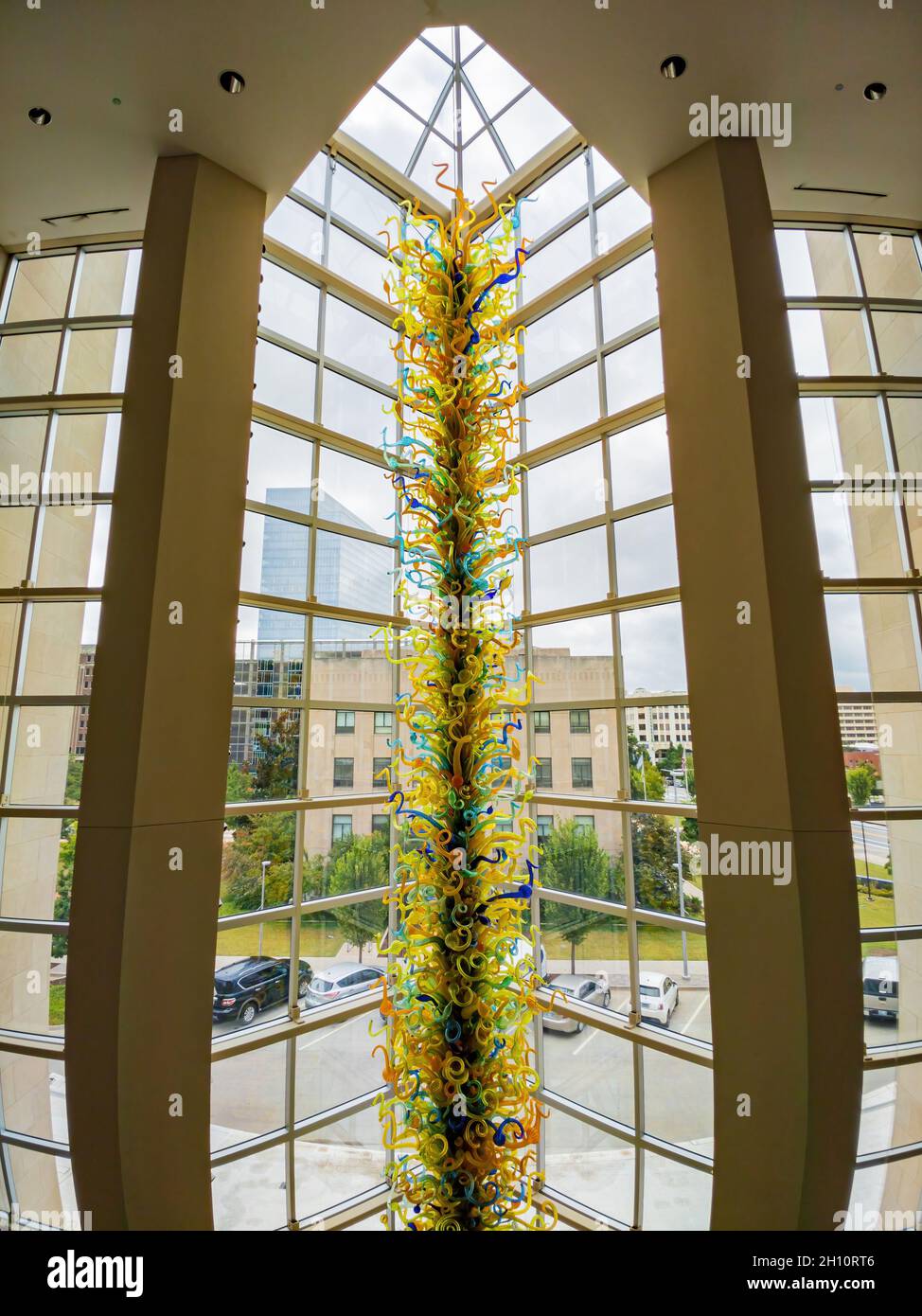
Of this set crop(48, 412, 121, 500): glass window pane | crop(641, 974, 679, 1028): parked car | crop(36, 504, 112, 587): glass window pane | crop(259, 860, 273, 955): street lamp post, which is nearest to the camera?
crop(36, 504, 112, 587): glass window pane

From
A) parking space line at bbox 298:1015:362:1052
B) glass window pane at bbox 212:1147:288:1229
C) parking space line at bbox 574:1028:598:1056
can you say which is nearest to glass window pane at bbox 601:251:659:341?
parking space line at bbox 574:1028:598:1056

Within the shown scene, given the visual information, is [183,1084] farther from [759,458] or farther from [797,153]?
[797,153]

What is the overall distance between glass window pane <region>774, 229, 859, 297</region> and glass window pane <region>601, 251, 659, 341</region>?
0.91 meters

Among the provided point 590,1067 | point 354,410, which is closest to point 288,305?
point 354,410

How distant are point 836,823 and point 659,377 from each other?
11.3 feet

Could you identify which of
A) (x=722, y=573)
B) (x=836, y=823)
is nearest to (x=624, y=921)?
(x=836, y=823)

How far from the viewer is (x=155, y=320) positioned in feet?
11.3

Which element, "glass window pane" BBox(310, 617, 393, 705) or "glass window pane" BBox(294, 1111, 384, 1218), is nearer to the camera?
"glass window pane" BBox(294, 1111, 384, 1218)

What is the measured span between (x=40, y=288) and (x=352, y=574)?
117 inches

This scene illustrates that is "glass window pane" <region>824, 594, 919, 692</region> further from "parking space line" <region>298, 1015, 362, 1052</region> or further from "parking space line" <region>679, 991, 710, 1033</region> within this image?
"parking space line" <region>298, 1015, 362, 1052</region>

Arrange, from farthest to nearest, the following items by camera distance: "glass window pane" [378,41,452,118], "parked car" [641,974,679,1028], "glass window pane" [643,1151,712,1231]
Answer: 1. "glass window pane" [378,41,452,118]
2. "parked car" [641,974,679,1028]
3. "glass window pane" [643,1151,712,1231]

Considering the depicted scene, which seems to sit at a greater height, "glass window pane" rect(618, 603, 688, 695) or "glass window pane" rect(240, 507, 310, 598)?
"glass window pane" rect(240, 507, 310, 598)

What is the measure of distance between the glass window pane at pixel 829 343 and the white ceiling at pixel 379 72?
0.76 meters

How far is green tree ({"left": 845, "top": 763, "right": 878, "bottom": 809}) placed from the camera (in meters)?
3.55
